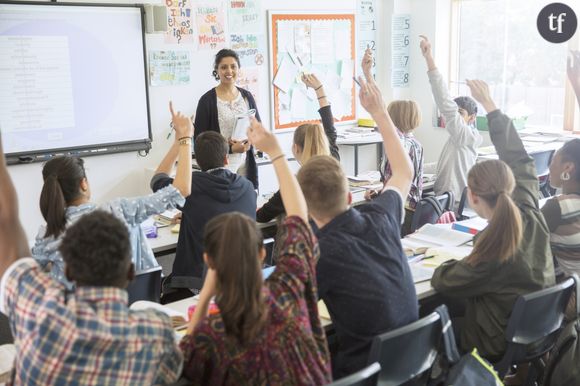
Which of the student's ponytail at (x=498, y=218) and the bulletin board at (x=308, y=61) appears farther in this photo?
the bulletin board at (x=308, y=61)

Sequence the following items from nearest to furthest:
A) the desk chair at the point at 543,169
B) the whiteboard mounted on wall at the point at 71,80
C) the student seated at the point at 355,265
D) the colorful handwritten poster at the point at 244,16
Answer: the student seated at the point at 355,265, the whiteboard mounted on wall at the point at 71,80, the desk chair at the point at 543,169, the colorful handwritten poster at the point at 244,16

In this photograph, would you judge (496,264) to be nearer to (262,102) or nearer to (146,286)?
(146,286)

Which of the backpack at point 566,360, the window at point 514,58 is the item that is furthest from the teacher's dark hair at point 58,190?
the window at point 514,58

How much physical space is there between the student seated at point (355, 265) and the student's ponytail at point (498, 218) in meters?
0.46

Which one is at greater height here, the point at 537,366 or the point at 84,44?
the point at 84,44

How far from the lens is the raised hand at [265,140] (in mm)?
2117

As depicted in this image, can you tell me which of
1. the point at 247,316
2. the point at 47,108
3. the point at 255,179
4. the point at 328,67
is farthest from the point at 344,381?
the point at 328,67

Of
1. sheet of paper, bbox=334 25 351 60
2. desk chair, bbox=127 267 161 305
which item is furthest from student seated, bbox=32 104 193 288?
sheet of paper, bbox=334 25 351 60

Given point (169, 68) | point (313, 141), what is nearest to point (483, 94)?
point (313, 141)

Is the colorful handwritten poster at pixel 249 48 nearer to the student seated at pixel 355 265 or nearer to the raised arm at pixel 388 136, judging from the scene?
the raised arm at pixel 388 136

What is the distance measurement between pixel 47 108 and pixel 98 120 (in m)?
0.43

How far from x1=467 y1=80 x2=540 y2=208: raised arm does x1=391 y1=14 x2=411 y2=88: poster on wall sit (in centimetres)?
453

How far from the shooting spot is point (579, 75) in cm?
363

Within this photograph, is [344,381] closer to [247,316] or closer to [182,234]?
[247,316]
